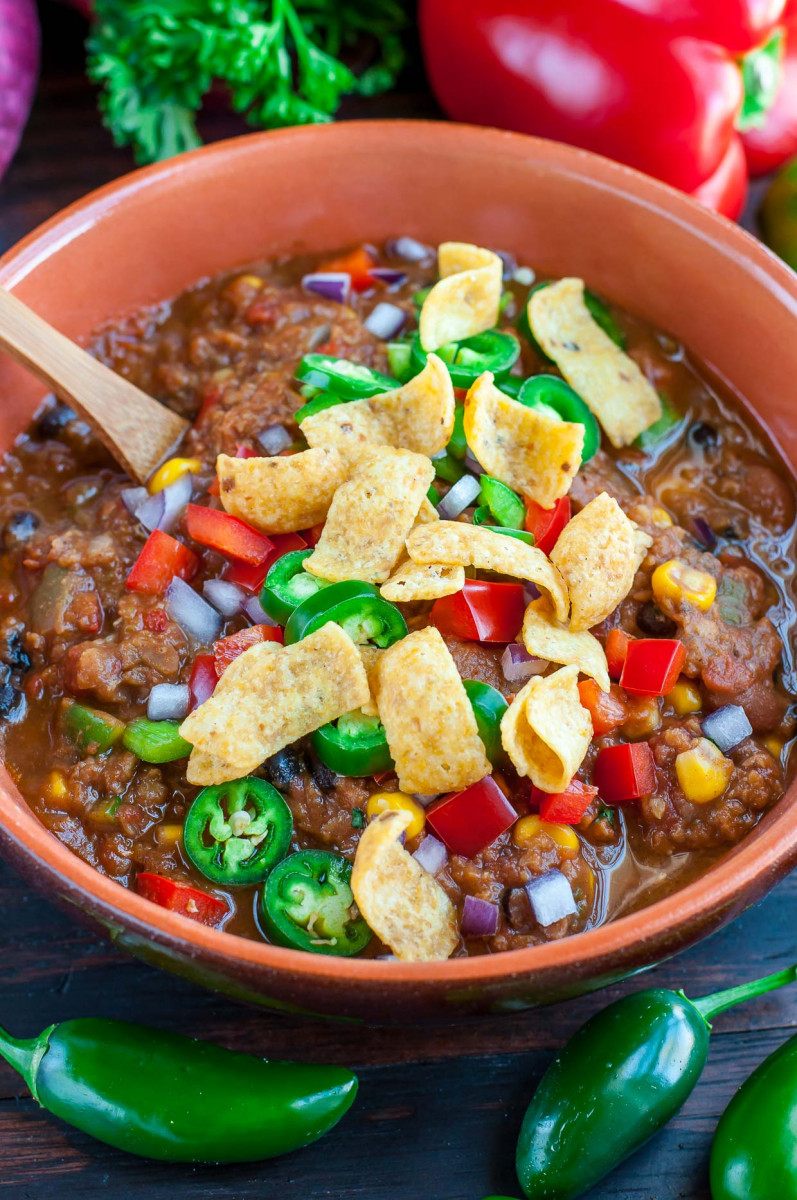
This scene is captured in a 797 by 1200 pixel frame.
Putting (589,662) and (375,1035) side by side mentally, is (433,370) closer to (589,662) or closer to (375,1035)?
(589,662)

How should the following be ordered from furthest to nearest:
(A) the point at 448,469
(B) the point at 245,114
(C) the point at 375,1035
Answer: (B) the point at 245,114 → (A) the point at 448,469 → (C) the point at 375,1035

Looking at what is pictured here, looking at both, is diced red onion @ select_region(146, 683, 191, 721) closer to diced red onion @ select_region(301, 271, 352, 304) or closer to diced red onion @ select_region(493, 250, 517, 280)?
diced red onion @ select_region(301, 271, 352, 304)

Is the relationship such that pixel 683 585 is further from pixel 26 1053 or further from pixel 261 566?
pixel 26 1053

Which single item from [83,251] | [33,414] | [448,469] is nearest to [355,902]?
[448,469]

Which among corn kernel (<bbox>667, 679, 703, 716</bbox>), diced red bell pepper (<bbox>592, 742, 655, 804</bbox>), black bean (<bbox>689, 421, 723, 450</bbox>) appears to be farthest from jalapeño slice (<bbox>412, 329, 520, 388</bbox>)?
diced red bell pepper (<bbox>592, 742, 655, 804</bbox>)

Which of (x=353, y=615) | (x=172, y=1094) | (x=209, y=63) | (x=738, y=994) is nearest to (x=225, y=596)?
(x=353, y=615)
